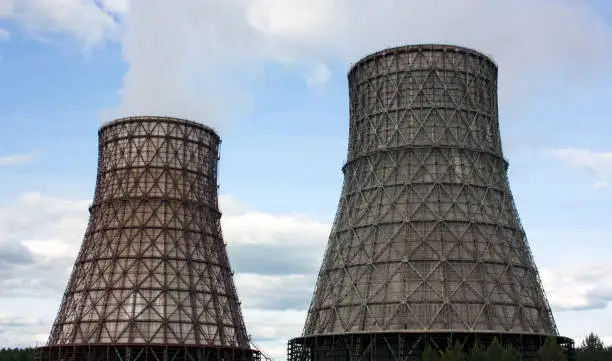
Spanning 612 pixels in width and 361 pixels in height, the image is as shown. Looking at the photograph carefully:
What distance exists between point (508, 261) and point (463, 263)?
4236 mm

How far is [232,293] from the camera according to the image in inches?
2876

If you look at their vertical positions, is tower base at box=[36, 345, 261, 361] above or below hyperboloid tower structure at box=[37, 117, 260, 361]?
below

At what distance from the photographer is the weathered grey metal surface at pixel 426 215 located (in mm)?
57719

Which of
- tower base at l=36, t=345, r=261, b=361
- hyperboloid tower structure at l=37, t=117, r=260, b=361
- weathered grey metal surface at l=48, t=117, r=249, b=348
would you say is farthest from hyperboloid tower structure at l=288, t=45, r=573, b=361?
weathered grey metal surface at l=48, t=117, r=249, b=348

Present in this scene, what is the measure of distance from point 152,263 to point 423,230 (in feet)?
84.8

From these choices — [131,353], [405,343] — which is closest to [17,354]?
[131,353]

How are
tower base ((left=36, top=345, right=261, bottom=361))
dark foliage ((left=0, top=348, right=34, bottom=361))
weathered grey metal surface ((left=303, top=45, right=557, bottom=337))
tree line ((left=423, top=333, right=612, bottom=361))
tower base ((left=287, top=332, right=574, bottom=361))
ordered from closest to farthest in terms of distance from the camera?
1. tree line ((left=423, top=333, right=612, bottom=361))
2. tower base ((left=287, top=332, right=574, bottom=361))
3. weathered grey metal surface ((left=303, top=45, right=557, bottom=337))
4. tower base ((left=36, top=345, right=261, bottom=361))
5. dark foliage ((left=0, top=348, right=34, bottom=361))

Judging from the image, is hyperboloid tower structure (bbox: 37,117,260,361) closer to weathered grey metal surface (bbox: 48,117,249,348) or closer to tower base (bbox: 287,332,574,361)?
weathered grey metal surface (bbox: 48,117,249,348)

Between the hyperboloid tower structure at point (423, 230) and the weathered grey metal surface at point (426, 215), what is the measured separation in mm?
96

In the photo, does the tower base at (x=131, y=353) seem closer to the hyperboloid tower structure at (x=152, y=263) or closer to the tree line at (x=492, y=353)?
the hyperboloid tower structure at (x=152, y=263)

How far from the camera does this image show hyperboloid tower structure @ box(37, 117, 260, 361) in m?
65.3

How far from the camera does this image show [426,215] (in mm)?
60531

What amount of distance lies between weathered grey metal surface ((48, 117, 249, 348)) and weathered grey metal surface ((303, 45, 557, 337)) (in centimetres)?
1146

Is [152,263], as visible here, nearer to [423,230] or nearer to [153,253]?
[153,253]
